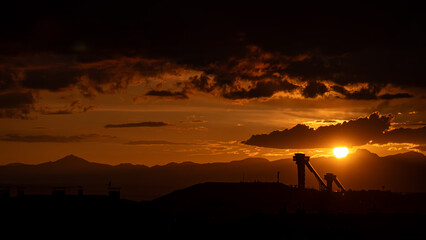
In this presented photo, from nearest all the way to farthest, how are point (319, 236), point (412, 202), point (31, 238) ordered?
point (31, 238) < point (319, 236) < point (412, 202)

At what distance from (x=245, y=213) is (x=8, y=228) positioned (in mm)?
67656

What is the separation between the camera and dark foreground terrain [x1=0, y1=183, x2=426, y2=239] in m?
58.2

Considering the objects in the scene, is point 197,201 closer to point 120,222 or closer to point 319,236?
point 319,236

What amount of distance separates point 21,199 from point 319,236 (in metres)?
35.8

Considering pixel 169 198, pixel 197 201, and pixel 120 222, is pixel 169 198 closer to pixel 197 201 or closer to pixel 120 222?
pixel 197 201

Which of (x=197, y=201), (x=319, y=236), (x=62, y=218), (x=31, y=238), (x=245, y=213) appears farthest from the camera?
(x=197, y=201)

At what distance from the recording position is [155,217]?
64.1 m

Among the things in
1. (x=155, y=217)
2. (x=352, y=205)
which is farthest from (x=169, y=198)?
(x=155, y=217)

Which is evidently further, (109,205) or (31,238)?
(109,205)

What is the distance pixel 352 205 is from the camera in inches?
4924

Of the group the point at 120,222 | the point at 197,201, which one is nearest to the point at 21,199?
the point at 120,222

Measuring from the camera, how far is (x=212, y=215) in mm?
118625

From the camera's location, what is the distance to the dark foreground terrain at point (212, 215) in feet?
191

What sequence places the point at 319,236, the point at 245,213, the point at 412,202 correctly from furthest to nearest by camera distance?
the point at 412,202 → the point at 245,213 → the point at 319,236
